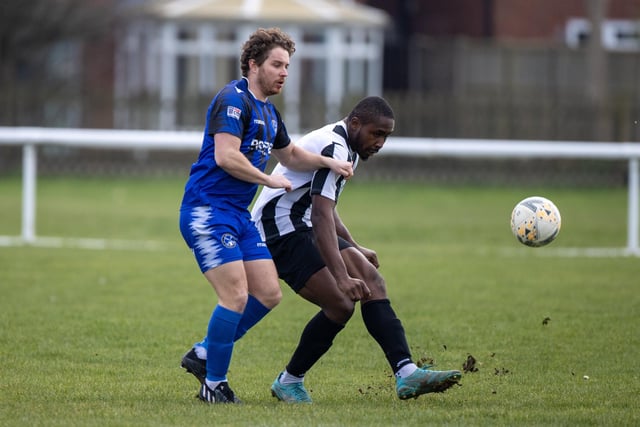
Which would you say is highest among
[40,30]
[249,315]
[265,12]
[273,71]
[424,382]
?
[265,12]

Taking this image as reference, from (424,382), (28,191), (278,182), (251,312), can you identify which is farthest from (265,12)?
(424,382)

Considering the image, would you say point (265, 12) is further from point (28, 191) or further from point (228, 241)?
point (228, 241)

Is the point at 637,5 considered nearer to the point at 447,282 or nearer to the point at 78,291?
the point at 447,282

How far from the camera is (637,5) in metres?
31.9

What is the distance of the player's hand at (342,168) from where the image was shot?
644cm

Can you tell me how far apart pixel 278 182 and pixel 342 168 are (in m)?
0.40

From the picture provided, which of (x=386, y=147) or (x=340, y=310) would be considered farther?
(x=386, y=147)

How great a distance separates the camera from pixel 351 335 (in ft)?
29.4

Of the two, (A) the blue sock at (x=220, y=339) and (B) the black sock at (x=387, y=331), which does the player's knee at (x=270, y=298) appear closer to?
(A) the blue sock at (x=220, y=339)

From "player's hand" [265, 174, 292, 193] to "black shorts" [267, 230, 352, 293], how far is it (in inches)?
16.9

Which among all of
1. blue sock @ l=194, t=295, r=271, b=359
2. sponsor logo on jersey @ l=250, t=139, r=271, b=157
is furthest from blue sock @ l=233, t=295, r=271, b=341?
sponsor logo on jersey @ l=250, t=139, r=271, b=157

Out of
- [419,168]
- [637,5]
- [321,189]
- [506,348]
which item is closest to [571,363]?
[506,348]

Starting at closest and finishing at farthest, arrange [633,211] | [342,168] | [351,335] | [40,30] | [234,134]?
[234,134] → [342,168] → [351,335] → [633,211] → [40,30]

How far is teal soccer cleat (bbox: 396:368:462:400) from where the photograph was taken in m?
6.21
